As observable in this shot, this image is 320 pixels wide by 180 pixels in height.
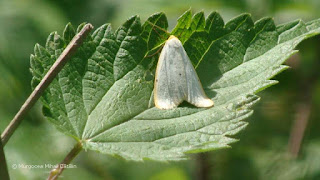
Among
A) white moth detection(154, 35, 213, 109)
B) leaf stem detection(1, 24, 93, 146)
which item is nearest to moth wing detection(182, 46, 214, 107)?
white moth detection(154, 35, 213, 109)

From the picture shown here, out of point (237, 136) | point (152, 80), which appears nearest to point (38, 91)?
point (152, 80)

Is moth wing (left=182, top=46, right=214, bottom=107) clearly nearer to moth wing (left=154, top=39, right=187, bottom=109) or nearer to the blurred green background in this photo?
moth wing (left=154, top=39, right=187, bottom=109)

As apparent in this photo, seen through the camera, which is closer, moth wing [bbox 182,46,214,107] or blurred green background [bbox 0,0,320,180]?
moth wing [bbox 182,46,214,107]

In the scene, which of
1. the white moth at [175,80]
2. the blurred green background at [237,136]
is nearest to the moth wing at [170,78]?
the white moth at [175,80]

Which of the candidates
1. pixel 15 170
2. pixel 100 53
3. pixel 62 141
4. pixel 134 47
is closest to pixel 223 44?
pixel 134 47

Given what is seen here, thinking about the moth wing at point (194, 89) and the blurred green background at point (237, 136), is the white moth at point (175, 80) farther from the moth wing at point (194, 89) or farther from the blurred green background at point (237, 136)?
the blurred green background at point (237, 136)

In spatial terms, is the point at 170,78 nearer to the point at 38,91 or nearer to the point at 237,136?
the point at 237,136
